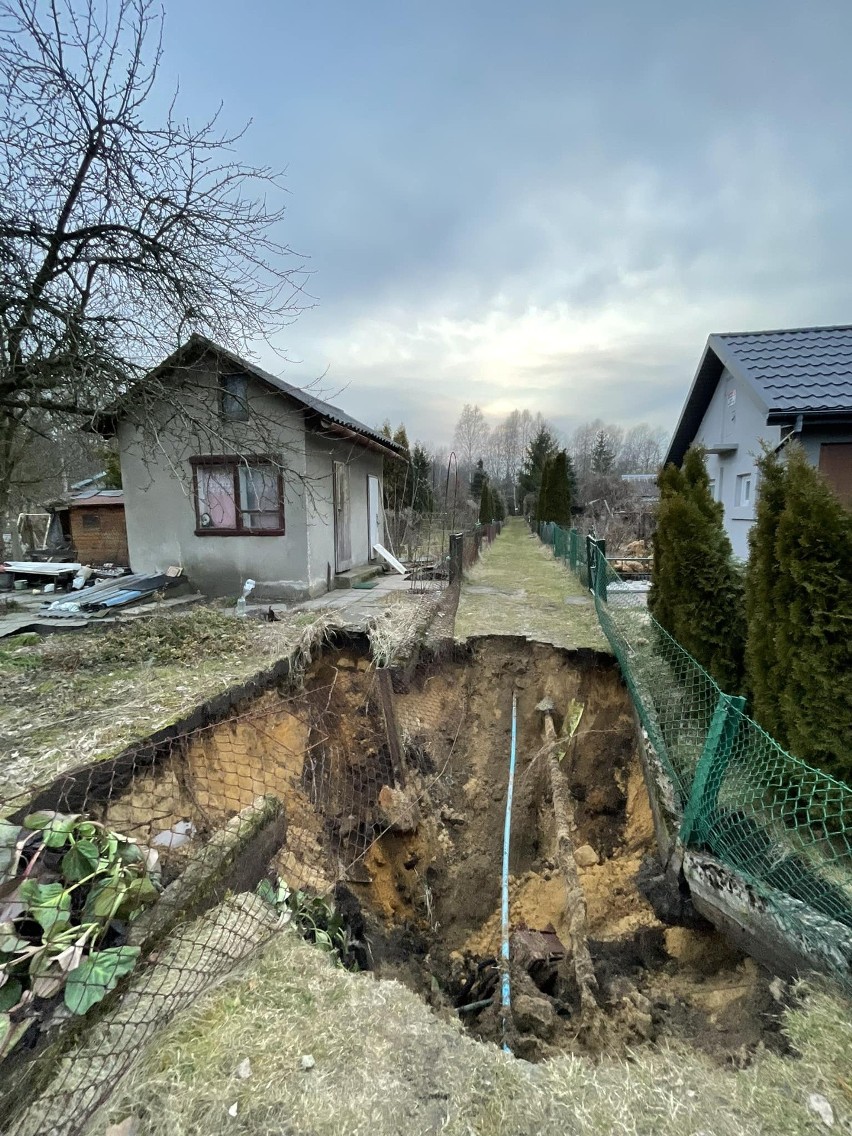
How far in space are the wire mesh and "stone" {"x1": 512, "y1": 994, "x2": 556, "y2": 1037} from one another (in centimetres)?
126

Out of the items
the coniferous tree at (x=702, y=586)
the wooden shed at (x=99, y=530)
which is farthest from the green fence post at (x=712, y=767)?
the wooden shed at (x=99, y=530)

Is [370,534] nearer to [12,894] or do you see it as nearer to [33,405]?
[33,405]

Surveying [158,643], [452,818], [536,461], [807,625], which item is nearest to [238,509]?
[158,643]

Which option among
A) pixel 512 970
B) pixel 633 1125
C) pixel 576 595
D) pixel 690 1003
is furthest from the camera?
pixel 576 595

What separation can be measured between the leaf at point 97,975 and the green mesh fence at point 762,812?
2.73 meters

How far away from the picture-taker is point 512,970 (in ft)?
9.55

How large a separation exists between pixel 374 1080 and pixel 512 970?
1521 millimetres

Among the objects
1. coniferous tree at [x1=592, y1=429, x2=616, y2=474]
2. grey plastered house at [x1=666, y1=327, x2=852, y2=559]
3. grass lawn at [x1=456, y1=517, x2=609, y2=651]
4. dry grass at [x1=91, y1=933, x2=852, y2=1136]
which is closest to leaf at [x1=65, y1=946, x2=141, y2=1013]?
dry grass at [x1=91, y1=933, x2=852, y2=1136]

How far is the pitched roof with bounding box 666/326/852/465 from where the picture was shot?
7512 mm

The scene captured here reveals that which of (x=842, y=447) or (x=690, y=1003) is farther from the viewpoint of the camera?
(x=842, y=447)

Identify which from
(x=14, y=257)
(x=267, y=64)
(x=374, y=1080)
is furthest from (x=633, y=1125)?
(x=267, y=64)

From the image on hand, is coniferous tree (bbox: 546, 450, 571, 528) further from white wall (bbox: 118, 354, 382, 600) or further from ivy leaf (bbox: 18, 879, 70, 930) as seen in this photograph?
ivy leaf (bbox: 18, 879, 70, 930)

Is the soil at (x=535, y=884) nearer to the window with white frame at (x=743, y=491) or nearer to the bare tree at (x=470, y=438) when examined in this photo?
the window with white frame at (x=743, y=491)

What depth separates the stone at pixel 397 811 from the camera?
431 centimetres
